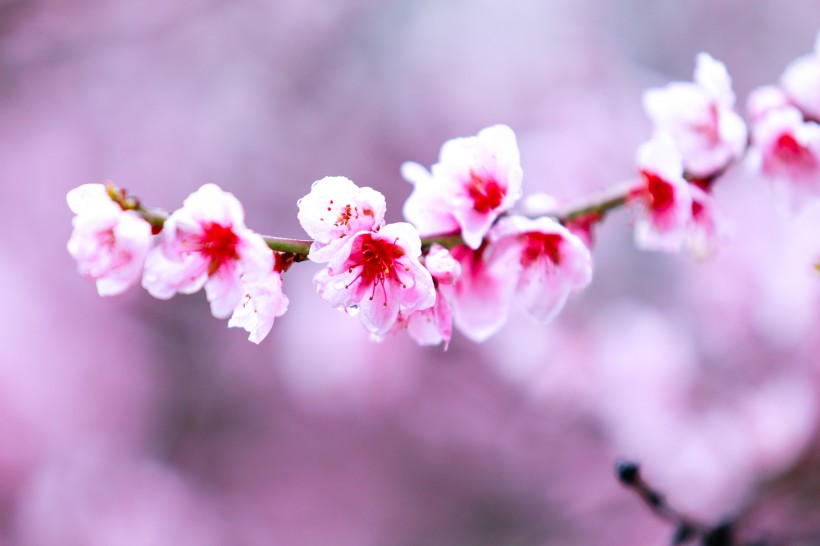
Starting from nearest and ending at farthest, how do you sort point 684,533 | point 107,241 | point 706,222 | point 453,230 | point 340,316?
1. point 107,241
2. point 453,230
3. point 706,222
4. point 684,533
5. point 340,316

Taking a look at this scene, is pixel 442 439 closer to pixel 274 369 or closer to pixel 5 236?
pixel 274 369

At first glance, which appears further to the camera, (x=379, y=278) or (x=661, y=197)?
(x=661, y=197)

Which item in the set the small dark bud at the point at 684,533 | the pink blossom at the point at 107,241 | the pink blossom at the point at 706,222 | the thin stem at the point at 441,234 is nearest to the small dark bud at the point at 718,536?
the small dark bud at the point at 684,533

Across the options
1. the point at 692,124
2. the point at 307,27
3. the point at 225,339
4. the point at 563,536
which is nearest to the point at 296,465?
the point at 225,339

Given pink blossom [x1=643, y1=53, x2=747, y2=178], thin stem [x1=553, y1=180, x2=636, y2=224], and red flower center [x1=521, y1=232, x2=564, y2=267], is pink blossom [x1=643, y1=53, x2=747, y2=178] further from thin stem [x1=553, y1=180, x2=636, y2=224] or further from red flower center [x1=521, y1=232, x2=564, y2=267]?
red flower center [x1=521, y1=232, x2=564, y2=267]

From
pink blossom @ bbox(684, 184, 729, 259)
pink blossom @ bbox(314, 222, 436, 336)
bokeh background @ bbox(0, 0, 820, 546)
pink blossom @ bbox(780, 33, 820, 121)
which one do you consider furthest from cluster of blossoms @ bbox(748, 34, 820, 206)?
bokeh background @ bbox(0, 0, 820, 546)

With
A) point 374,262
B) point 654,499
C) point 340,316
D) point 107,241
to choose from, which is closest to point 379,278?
point 374,262

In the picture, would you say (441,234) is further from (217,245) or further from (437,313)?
(217,245)
